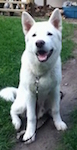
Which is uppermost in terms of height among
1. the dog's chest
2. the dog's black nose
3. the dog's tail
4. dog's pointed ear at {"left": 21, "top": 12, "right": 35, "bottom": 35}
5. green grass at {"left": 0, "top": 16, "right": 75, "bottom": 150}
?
dog's pointed ear at {"left": 21, "top": 12, "right": 35, "bottom": 35}

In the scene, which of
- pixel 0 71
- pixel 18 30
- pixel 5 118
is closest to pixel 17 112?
pixel 5 118

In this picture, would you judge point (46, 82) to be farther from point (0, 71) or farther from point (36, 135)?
point (0, 71)

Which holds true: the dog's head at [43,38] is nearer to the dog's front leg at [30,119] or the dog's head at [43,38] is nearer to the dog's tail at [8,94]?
the dog's front leg at [30,119]

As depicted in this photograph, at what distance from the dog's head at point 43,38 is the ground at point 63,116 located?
2.63ft

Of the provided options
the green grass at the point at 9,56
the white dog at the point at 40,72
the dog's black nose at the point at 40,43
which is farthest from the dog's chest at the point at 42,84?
the green grass at the point at 9,56

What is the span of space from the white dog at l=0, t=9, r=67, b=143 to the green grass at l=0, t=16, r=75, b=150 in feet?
0.45

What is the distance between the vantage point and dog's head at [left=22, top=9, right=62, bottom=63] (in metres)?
2.60

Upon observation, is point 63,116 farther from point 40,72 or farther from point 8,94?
point 40,72

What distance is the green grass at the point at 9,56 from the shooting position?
309 centimetres

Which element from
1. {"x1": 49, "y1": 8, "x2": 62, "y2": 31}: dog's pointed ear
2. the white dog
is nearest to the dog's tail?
the white dog

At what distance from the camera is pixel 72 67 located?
4.93 m

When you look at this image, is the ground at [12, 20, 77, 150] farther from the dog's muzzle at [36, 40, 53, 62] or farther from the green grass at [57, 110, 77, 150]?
the dog's muzzle at [36, 40, 53, 62]

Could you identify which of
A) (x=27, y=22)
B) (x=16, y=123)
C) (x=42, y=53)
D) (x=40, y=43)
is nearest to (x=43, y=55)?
(x=42, y=53)

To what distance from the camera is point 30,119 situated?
305 centimetres
